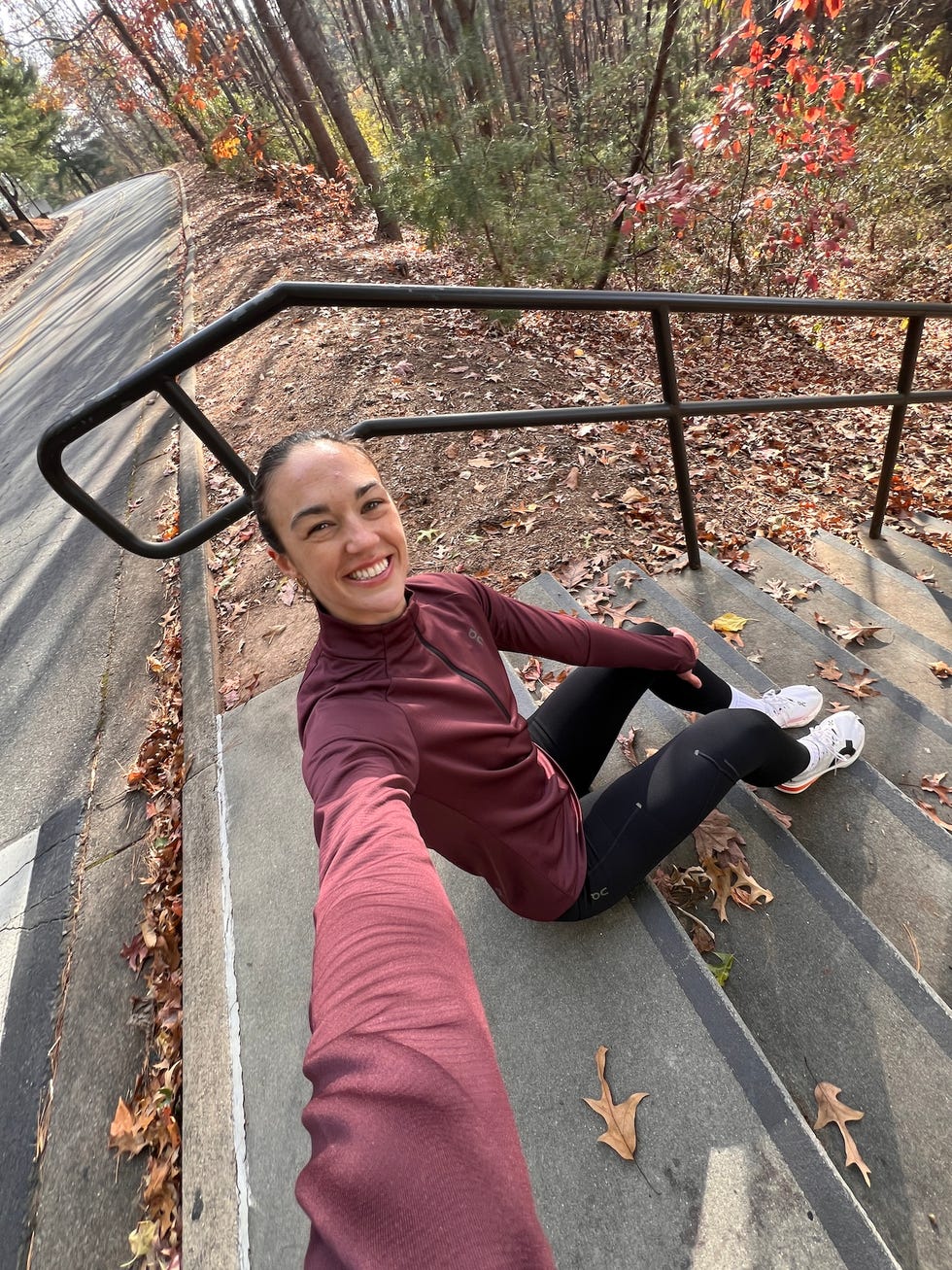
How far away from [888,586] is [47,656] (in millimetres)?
5064

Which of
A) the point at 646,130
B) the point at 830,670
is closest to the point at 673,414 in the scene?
the point at 830,670

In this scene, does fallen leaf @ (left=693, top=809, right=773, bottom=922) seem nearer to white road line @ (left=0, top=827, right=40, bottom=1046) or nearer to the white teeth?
the white teeth

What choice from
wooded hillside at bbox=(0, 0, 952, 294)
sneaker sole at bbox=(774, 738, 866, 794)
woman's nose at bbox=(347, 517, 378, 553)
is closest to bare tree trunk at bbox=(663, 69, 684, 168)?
wooded hillside at bbox=(0, 0, 952, 294)

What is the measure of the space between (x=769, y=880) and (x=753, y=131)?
26.0 ft

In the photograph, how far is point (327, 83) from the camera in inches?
321

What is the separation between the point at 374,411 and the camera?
4.62m

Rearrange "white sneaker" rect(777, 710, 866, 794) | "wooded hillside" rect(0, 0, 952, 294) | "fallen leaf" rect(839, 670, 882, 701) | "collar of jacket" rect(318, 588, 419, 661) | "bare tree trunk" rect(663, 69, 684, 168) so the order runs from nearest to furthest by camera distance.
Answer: "collar of jacket" rect(318, 588, 419, 661), "white sneaker" rect(777, 710, 866, 794), "fallen leaf" rect(839, 670, 882, 701), "wooded hillside" rect(0, 0, 952, 294), "bare tree trunk" rect(663, 69, 684, 168)

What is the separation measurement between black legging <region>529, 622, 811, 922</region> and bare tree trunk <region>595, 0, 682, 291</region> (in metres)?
5.38

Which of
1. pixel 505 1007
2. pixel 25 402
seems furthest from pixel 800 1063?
pixel 25 402

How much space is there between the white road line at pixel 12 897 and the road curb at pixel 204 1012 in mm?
785

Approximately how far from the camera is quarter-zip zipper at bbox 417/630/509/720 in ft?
4.73

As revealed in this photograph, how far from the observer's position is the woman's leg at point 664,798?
1.55m

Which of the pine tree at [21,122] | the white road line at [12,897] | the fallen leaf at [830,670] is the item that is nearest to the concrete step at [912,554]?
the fallen leaf at [830,670]

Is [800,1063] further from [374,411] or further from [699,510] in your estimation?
[374,411]
